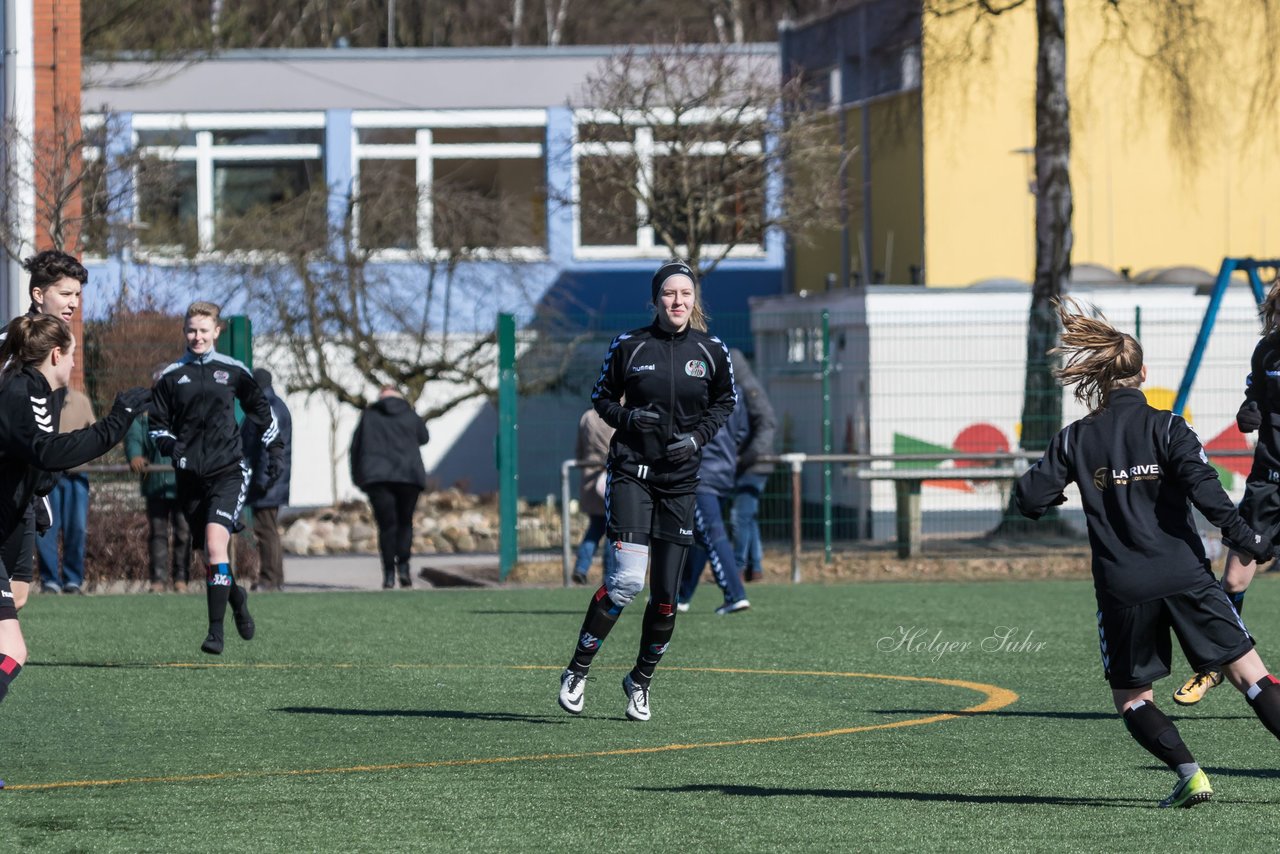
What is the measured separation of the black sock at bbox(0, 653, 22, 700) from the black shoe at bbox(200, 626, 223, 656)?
360 cm

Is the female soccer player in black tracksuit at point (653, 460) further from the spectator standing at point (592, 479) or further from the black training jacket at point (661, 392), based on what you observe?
the spectator standing at point (592, 479)

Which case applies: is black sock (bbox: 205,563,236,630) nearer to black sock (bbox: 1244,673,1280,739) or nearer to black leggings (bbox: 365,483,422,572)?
black sock (bbox: 1244,673,1280,739)

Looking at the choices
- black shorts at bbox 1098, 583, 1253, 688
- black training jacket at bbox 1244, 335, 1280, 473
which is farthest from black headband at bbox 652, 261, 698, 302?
black shorts at bbox 1098, 583, 1253, 688

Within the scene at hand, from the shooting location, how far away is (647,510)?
8.51m

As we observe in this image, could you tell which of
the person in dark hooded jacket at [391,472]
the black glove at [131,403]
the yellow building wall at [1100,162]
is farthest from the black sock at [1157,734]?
the yellow building wall at [1100,162]

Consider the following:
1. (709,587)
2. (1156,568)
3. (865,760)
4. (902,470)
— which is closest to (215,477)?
(865,760)

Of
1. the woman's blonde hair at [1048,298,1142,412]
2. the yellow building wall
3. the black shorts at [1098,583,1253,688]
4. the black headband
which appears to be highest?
the yellow building wall

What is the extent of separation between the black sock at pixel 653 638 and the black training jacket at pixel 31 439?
2.43 m

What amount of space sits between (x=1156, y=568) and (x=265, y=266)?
20.9 m

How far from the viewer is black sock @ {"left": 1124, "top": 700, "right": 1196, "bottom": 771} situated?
625 cm

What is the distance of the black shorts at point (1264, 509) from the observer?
874cm

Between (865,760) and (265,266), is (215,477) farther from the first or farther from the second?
(265,266)

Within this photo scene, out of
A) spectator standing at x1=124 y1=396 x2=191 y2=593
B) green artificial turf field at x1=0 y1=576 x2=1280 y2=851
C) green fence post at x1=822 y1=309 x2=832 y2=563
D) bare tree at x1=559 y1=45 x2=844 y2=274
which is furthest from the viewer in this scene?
bare tree at x1=559 y1=45 x2=844 y2=274

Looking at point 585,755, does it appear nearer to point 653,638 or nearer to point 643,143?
point 653,638
